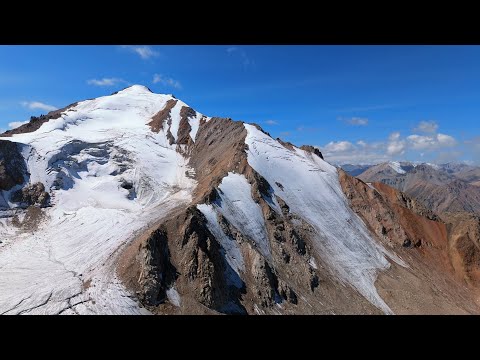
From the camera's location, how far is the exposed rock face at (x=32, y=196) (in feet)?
138

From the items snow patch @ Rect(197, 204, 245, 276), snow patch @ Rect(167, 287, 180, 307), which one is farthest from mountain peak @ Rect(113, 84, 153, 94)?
snow patch @ Rect(167, 287, 180, 307)

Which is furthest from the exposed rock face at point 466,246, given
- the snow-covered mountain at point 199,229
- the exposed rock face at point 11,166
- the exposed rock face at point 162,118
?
the exposed rock face at point 11,166

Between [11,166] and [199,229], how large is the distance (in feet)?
95.3

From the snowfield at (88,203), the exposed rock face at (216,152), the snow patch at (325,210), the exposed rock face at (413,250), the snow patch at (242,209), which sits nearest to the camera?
the snowfield at (88,203)

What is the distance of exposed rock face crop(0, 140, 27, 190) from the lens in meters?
43.0

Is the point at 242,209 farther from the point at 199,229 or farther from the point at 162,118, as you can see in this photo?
the point at 162,118

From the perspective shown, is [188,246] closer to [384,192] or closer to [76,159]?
[76,159]

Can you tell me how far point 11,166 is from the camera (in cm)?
4491

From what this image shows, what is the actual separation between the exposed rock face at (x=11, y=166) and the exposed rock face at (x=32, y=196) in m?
1.50

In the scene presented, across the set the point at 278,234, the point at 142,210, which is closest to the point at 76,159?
the point at 142,210

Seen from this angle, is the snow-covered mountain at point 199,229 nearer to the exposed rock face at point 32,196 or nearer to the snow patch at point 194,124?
the exposed rock face at point 32,196

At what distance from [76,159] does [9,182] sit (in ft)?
34.4

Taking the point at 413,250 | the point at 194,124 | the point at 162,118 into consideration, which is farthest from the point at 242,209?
the point at 162,118
